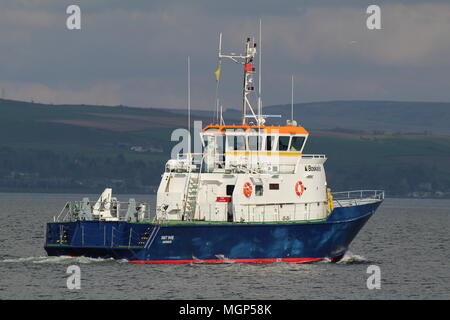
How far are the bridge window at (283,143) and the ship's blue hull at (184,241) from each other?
3730 millimetres

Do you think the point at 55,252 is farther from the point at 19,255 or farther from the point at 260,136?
the point at 260,136

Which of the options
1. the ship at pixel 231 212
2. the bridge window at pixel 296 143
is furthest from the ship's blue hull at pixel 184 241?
the bridge window at pixel 296 143

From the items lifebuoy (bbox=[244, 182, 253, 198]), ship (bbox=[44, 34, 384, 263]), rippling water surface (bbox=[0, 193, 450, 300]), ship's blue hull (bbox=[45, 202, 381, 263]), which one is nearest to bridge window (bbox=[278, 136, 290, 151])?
ship (bbox=[44, 34, 384, 263])

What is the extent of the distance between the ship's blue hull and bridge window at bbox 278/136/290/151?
12.2 ft

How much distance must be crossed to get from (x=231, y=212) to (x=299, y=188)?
319 centimetres

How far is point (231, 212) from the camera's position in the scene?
42094 millimetres

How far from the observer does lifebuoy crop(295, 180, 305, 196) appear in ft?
140

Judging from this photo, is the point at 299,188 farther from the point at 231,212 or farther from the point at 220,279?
the point at 220,279

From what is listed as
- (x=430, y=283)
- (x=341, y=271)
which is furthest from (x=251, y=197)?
(x=430, y=283)

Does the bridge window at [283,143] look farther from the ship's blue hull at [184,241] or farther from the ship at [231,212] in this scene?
the ship's blue hull at [184,241]

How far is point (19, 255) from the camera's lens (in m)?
47.2

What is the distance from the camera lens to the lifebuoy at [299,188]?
42750mm

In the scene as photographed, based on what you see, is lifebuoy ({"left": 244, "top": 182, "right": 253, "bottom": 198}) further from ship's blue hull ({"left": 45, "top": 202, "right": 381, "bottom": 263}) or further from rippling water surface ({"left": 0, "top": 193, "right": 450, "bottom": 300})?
rippling water surface ({"left": 0, "top": 193, "right": 450, "bottom": 300})
